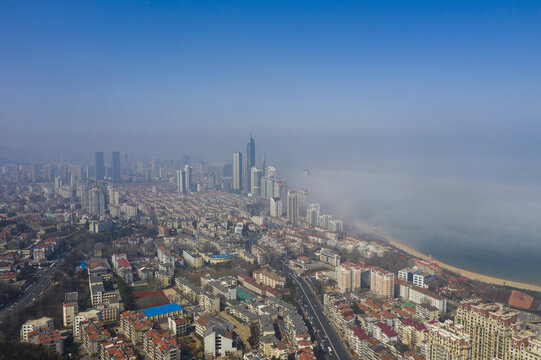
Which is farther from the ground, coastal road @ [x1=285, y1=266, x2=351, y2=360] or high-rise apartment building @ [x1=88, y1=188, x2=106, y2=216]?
Answer: high-rise apartment building @ [x1=88, y1=188, x2=106, y2=216]

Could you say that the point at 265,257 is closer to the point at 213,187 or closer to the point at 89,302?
the point at 89,302

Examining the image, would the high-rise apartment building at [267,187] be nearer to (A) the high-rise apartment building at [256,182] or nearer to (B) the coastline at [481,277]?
(A) the high-rise apartment building at [256,182]

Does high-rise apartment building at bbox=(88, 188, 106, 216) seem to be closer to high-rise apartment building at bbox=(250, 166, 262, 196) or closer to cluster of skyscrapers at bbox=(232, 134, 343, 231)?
cluster of skyscrapers at bbox=(232, 134, 343, 231)

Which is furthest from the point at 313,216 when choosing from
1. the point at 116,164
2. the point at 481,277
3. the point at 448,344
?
the point at 116,164

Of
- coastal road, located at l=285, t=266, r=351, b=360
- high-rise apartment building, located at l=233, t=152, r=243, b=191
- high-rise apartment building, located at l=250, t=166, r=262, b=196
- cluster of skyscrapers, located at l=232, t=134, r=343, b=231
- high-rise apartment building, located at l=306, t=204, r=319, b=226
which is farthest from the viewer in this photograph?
high-rise apartment building, located at l=233, t=152, r=243, b=191

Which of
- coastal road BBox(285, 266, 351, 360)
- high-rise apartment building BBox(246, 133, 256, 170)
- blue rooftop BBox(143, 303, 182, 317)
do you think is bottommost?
coastal road BBox(285, 266, 351, 360)

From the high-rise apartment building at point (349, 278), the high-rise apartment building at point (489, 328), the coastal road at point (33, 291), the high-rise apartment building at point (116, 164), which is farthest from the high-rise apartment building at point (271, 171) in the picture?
the high-rise apartment building at point (489, 328)

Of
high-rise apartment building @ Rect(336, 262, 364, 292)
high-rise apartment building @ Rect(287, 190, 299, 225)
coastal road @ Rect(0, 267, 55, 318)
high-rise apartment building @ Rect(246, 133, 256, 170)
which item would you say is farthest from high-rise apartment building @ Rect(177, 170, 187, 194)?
high-rise apartment building @ Rect(336, 262, 364, 292)

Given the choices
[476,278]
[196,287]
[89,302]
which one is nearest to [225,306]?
[196,287]

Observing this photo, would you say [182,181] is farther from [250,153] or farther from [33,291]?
[33,291]
